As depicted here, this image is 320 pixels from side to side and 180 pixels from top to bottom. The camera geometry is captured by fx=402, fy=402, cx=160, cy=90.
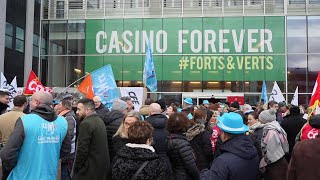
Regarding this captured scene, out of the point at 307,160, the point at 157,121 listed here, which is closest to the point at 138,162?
the point at 307,160

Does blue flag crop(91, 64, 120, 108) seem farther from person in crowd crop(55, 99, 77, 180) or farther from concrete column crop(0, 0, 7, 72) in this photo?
concrete column crop(0, 0, 7, 72)

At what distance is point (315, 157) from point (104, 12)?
82.5 feet

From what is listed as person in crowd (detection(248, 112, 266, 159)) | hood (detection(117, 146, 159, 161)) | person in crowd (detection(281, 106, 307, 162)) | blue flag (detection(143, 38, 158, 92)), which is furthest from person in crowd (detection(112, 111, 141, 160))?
blue flag (detection(143, 38, 158, 92))

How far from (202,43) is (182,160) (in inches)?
854

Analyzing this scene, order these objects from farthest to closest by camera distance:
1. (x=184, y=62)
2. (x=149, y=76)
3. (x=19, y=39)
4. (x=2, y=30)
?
(x=184, y=62), (x=19, y=39), (x=2, y=30), (x=149, y=76)

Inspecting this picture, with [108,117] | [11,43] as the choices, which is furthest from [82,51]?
[108,117]

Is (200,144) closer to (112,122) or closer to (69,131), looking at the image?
(112,122)

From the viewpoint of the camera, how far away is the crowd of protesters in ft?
13.0

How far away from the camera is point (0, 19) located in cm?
2370

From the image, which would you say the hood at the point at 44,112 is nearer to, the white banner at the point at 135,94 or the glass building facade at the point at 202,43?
the white banner at the point at 135,94

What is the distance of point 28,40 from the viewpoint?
2683cm

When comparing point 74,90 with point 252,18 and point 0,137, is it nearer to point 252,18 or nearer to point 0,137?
point 252,18

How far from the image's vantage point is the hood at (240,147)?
3898mm

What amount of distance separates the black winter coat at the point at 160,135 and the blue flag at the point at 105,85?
198 inches
